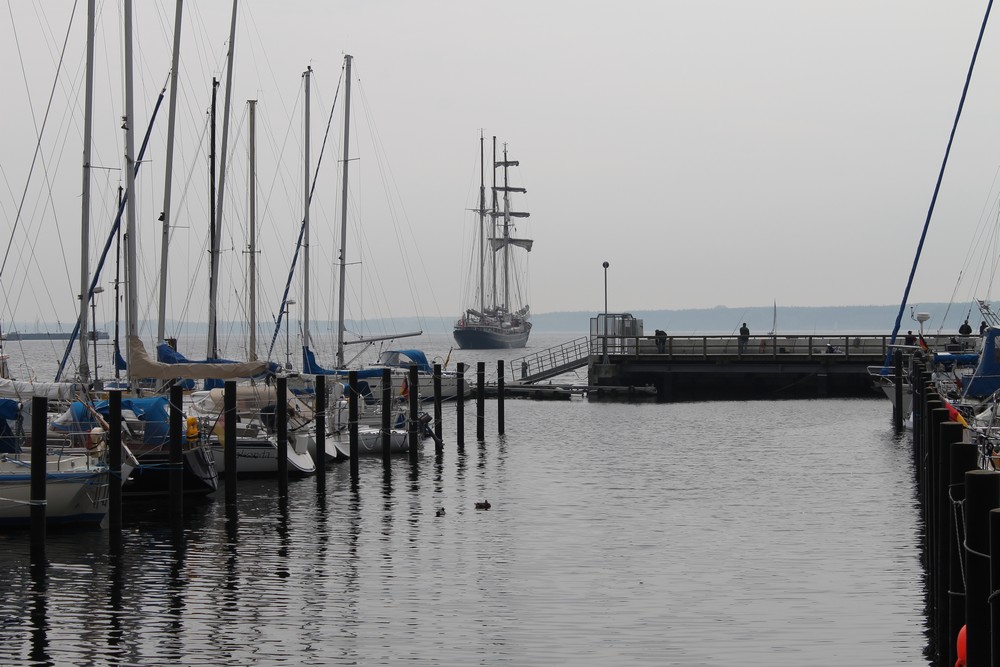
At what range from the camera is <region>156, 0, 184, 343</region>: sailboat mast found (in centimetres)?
3494

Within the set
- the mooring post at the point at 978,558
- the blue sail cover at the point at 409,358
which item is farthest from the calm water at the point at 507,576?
the blue sail cover at the point at 409,358

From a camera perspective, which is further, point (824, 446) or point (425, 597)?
Answer: point (824, 446)

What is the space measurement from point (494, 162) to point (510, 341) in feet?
127

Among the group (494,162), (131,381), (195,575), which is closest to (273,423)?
(131,381)

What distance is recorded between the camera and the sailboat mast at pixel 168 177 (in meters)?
34.9

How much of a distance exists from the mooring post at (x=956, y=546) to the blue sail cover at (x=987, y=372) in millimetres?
20005

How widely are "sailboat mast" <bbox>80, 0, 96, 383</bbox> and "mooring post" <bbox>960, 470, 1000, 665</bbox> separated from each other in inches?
859

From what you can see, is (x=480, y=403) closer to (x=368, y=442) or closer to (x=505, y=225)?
(x=368, y=442)

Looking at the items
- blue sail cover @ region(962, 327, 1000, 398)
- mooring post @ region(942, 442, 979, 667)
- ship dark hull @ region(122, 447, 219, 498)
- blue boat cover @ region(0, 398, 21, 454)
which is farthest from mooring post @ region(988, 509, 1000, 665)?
blue sail cover @ region(962, 327, 1000, 398)

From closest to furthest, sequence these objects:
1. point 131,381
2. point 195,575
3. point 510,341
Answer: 1. point 195,575
2. point 131,381
3. point 510,341

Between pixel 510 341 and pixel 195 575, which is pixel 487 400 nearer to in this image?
pixel 195 575

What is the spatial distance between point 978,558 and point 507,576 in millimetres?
10801

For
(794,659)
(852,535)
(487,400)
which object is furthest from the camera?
(487,400)

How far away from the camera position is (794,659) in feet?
48.9
